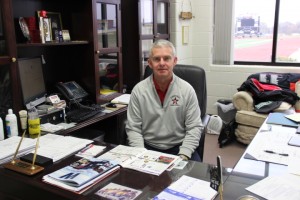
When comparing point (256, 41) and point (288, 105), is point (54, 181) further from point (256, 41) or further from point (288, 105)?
point (256, 41)

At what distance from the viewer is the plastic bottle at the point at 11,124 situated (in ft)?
6.48

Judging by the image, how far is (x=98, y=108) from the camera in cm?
255

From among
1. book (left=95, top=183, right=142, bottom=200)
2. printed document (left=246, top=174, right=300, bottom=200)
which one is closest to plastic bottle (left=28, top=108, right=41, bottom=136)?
book (left=95, top=183, right=142, bottom=200)

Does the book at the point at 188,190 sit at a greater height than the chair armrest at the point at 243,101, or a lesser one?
greater

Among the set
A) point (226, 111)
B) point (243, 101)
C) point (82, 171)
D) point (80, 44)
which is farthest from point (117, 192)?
point (226, 111)

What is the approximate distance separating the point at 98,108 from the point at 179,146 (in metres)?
0.82

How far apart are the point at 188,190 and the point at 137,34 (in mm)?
2309

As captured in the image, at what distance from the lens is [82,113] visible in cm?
239

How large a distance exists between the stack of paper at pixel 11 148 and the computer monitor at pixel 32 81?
0.46m

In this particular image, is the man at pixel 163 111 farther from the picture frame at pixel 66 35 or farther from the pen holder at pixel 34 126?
the picture frame at pixel 66 35

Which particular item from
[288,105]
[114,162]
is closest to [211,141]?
[288,105]

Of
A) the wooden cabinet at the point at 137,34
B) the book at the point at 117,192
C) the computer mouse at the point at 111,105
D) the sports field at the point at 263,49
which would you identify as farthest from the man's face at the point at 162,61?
the sports field at the point at 263,49

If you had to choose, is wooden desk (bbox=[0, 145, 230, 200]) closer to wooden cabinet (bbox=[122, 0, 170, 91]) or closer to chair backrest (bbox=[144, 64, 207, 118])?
chair backrest (bbox=[144, 64, 207, 118])

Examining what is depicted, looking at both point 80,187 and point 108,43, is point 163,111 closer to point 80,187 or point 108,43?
point 80,187
